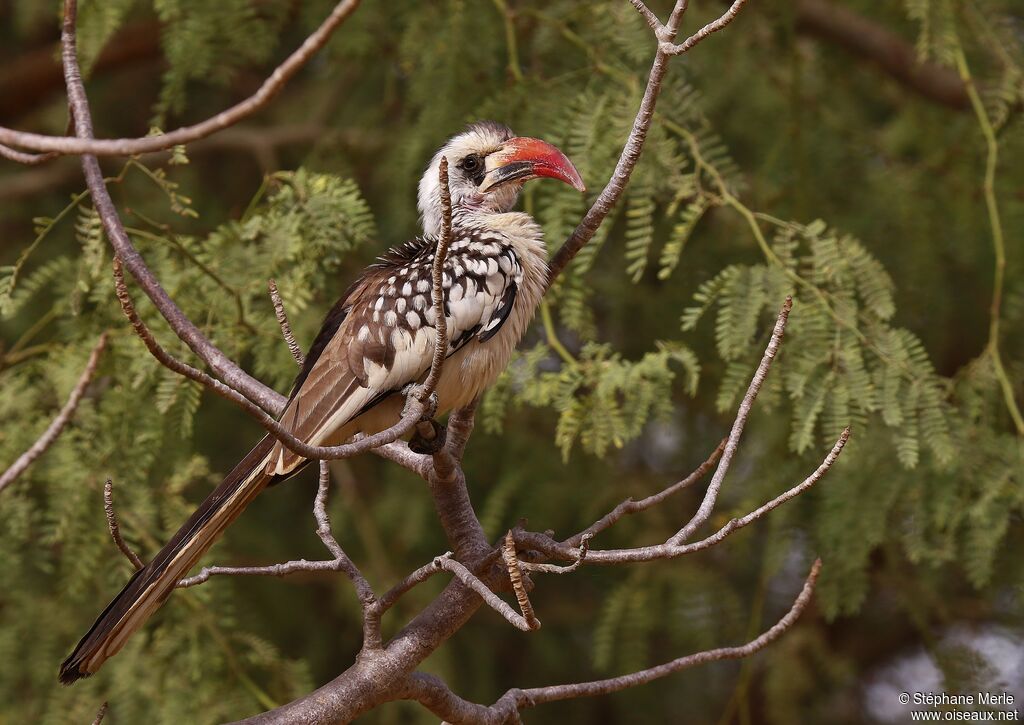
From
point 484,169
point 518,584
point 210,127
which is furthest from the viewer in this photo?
point 484,169

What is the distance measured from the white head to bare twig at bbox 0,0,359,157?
163 cm

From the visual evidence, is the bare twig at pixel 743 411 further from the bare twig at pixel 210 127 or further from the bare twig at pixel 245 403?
the bare twig at pixel 210 127

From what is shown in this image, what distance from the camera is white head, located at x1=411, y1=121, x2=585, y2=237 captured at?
9.59 feet

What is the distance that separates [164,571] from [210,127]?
1095 millimetres

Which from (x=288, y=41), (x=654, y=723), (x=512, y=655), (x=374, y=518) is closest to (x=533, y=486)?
(x=374, y=518)

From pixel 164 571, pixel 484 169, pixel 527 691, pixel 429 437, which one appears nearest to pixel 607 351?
pixel 484 169

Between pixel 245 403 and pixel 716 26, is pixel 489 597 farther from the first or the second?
pixel 716 26

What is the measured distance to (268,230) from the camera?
301 centimetres

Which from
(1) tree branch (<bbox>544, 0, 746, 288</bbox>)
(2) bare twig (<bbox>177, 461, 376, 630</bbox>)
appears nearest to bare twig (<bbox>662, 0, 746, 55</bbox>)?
(1) tree branch (<bbox>544, 0, 746, 288</bbox>)

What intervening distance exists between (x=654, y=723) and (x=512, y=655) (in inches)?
22.5

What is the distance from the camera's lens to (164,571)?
2111 millimetres

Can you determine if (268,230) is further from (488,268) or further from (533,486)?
(533,486)

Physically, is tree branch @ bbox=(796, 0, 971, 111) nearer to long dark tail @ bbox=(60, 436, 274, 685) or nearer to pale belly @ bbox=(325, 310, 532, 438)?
pale belly @ bbox=(325, 310, 532, 438)

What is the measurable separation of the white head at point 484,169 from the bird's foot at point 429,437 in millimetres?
664
